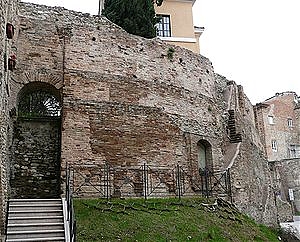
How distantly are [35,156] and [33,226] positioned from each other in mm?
4727

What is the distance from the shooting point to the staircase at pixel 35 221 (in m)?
10.3

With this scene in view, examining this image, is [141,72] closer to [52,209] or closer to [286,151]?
[52,209]

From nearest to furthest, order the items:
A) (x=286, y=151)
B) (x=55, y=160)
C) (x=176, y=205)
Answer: (x=176, y=205), (x=55, y=160), (x=286, y=151)

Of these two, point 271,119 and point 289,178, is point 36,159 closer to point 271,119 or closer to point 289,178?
point 289,178

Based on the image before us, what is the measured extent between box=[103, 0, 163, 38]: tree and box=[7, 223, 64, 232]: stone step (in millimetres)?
12277

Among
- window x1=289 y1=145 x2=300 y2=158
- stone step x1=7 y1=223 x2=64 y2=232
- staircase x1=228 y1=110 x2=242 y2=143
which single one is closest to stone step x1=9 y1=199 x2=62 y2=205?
stone step x1=7 y1=223 x2=64 y2=232

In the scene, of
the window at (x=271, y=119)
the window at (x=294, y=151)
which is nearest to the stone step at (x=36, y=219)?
the window at (x=271, y=119)

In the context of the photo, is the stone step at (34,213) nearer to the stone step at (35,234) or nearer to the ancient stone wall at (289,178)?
the stone step at (35,234)

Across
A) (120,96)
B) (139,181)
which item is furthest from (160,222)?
(120,96)

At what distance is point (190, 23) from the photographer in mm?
26766

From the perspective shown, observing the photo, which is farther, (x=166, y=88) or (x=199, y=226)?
(x=166, y=88)

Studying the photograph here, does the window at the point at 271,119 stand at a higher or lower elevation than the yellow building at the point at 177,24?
lower

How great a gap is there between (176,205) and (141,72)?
5664 millimetres

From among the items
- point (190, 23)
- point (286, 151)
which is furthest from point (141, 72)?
point (286, 151)
